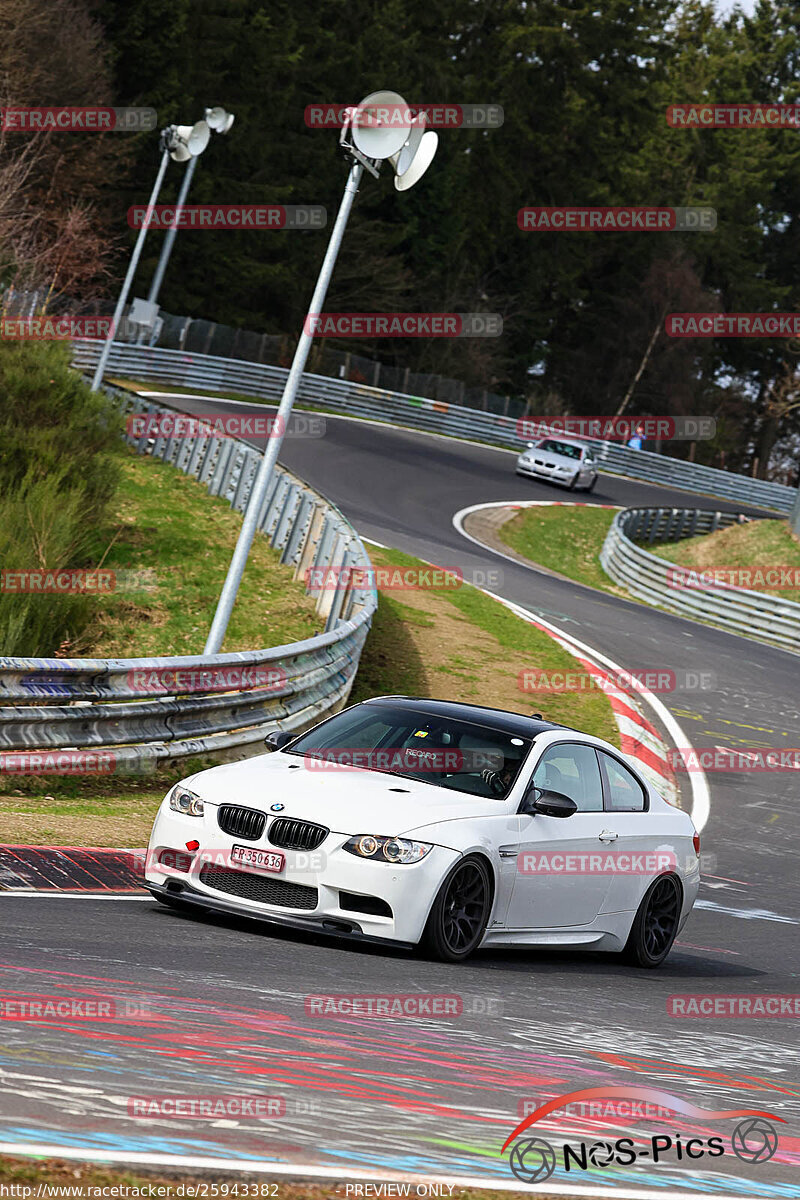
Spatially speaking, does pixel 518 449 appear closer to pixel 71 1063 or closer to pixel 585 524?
pixel 585 524

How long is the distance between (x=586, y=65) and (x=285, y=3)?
24.9 metres

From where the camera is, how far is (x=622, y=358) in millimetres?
92625

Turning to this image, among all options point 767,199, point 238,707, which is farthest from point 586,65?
point 238,707

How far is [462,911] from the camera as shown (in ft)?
27.7

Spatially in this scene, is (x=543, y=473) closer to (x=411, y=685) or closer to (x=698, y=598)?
(x=698, y=598)

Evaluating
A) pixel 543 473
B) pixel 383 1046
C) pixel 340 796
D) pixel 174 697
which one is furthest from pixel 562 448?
pixel 383 1046

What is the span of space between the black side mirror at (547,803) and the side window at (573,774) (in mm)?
173

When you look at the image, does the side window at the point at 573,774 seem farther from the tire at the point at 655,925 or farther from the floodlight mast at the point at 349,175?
the floodlight mast at the point at 349,175

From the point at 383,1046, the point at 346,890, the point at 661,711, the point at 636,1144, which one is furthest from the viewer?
the point at 661,711

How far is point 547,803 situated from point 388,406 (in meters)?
50.6

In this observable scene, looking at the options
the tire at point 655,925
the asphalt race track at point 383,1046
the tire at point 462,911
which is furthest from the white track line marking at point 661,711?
the tire at point 462,911

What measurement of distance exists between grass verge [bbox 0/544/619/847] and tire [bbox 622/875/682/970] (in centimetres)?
332

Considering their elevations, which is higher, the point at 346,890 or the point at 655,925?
the point at 346,890

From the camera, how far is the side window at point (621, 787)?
9.98 metres
